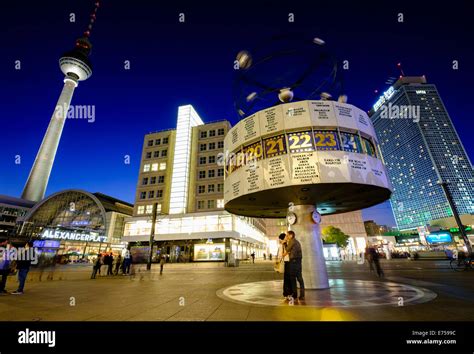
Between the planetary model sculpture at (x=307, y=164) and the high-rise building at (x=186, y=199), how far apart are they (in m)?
32.7

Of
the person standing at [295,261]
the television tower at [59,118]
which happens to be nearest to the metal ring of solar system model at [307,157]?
the person standing at [295,261]

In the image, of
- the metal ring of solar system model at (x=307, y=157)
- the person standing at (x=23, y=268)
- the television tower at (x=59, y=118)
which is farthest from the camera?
the television tower at (x=59, y=118)

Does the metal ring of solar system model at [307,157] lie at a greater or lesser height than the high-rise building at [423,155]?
lesser

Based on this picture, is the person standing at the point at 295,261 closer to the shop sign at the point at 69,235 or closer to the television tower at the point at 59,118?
the shop sign at the point at 69,235

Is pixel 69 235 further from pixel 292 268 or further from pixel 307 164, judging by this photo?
pixel 307 164

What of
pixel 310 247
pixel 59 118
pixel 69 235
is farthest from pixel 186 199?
pixel 59 118

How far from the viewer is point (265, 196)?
9.99 metres

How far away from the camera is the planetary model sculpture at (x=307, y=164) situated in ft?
28.7

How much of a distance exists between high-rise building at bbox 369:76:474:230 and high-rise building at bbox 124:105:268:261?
347 feet

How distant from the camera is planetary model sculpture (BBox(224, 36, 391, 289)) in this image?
8750 mm

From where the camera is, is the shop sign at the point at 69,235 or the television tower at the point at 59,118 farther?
the television tower at the point at 59,118

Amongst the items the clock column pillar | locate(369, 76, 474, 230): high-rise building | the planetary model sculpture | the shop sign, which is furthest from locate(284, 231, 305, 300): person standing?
locate(369, 76, 474, 230): high-rise building

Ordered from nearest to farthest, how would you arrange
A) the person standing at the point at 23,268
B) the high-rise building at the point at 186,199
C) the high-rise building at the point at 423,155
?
the person standing at the point at 23,268 < the high-rise building at the point at 186,199 < the high-rise building at the point at 423,155

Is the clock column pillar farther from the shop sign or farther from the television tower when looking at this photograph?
the television tower
